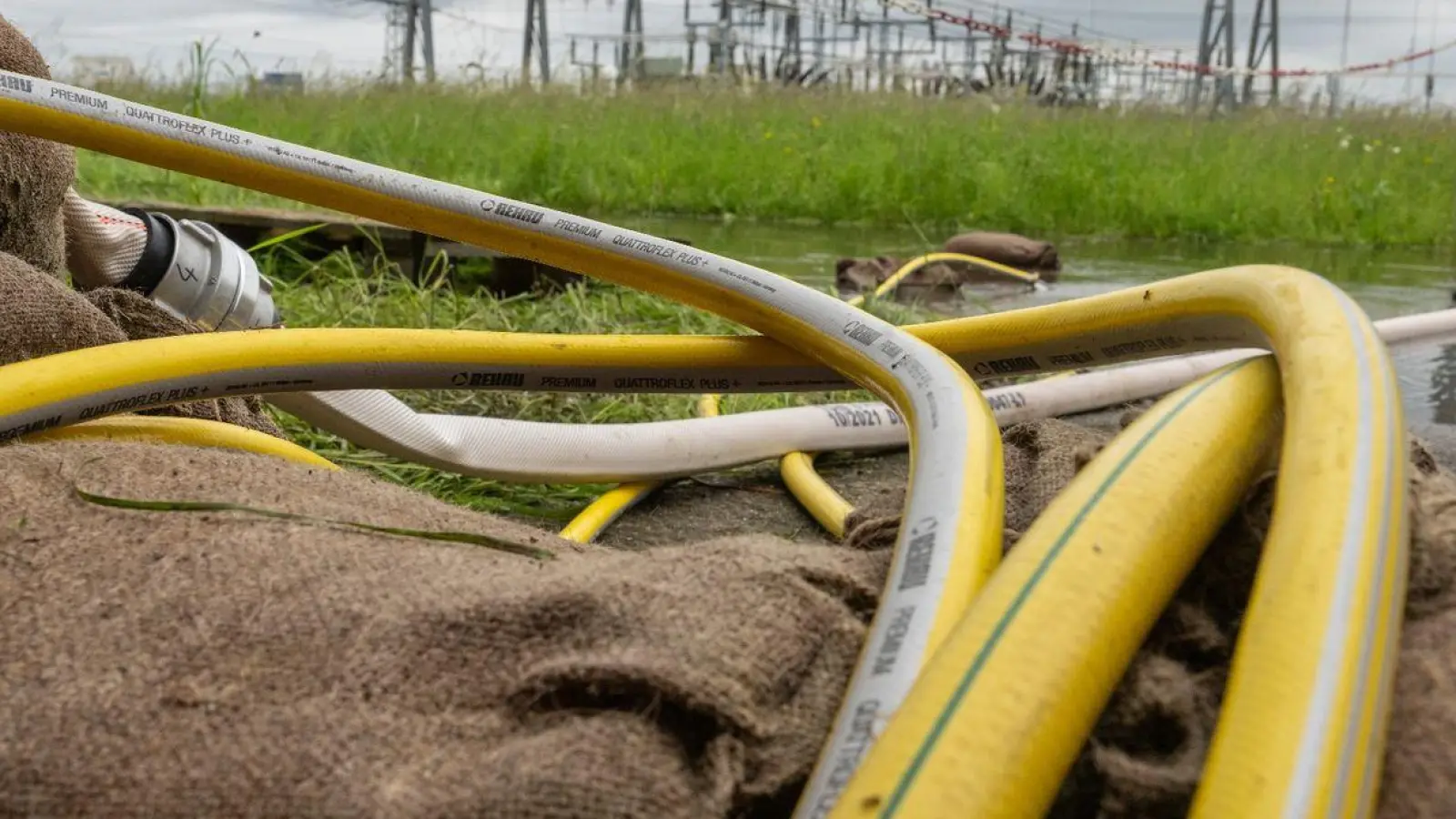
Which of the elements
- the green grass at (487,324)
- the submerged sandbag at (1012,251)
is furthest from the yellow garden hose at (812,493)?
the submerged sandbag at (1012,251)

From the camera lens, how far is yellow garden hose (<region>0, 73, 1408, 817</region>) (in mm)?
517

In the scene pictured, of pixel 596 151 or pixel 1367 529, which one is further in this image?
pixel 596 151

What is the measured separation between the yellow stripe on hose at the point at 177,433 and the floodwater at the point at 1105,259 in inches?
110

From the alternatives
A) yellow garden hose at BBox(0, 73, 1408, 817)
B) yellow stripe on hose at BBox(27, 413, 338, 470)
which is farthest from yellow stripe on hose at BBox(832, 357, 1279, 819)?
yellow stripe on hose at BBox(27, 413, 338, 470)

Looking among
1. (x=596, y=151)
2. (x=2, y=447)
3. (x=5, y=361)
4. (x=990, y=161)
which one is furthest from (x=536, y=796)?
(x=990, y=161)

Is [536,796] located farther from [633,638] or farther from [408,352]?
[408,352]

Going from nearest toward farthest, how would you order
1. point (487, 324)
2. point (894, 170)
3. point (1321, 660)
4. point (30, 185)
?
point (1321, 660) < point (30, 185) < point (487, 324) < point (894, 170)

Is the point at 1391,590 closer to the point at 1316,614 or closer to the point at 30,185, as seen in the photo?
the point at 1316,614

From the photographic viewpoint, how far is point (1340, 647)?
20.8 inches

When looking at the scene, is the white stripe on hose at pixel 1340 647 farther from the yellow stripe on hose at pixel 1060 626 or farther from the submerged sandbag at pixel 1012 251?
the submerged sandbag at pixel 1012 251

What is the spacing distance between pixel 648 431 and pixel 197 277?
25.7 inches

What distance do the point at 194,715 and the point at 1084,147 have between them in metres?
6.67

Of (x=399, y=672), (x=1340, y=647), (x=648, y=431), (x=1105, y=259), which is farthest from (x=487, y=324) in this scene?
(x=1105, y=259)

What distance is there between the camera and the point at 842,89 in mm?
9258
